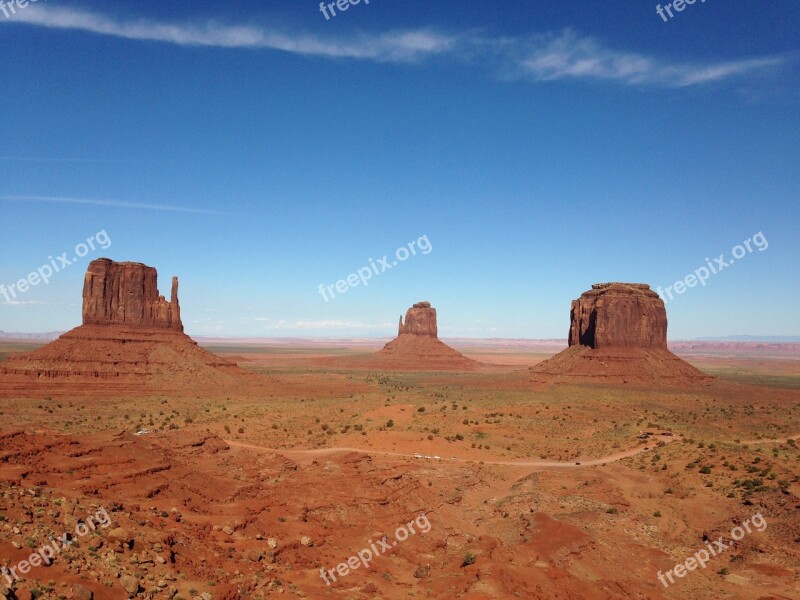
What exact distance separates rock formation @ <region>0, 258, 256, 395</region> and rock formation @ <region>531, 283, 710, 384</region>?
55212 millimetres

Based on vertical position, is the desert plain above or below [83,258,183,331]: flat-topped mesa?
below

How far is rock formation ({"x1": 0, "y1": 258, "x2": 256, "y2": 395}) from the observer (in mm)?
72062

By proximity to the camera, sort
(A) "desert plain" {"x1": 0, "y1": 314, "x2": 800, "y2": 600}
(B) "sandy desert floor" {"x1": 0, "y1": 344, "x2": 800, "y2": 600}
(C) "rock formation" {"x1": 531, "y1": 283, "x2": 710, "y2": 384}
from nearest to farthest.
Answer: (B) "sandy desert floor" {"x1": 0, "y1": 344, "x2": 800, "y2": 600} < (A) "desert plain" {"x1": 0, "y1": 314, "x2": 800, "y2": 600} < (C) "rock formation" {"x1": 531, "y1": 283, "x2": 710, "y2": 384}

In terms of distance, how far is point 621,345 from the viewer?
322 ft

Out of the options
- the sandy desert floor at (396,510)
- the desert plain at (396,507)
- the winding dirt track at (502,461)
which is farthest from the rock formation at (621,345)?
the winding dirt track at (502,461)

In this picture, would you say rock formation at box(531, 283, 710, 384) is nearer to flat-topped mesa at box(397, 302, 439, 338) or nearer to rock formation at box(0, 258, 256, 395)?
rock formation at box(0, 258, 256, 395)

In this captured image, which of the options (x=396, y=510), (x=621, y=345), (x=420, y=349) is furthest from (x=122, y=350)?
(x=420, y=349)

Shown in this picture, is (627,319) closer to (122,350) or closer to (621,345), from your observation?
(621,345)

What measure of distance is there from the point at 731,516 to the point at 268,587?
21.5 m

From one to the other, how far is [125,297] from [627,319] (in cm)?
8266

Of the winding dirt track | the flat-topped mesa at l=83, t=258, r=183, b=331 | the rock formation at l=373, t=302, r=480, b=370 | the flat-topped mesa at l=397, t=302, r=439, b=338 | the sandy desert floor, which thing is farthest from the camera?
the flat-topped mesa at l=397, t=302, r=439, b=338

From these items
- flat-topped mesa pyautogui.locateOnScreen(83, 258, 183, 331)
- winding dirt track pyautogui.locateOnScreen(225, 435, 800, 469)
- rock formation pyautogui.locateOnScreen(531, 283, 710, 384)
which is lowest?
winding dirt track pyautogui.locateOnScreen(225, 435, 800, 469)

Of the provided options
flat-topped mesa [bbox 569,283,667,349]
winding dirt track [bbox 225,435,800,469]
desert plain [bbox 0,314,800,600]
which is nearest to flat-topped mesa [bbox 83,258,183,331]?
desert plain [bbox 0,314,800,600]

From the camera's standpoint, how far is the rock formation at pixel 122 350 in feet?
236
